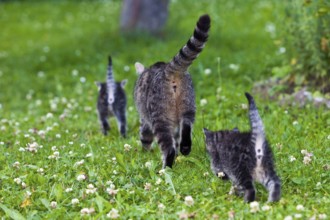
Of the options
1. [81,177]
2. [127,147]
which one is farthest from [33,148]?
[81,177]

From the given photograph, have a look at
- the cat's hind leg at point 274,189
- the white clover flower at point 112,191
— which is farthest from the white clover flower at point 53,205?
the cat's hind leg at point 274,189

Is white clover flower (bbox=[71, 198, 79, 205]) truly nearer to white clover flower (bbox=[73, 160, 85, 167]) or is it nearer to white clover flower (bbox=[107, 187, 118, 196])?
white clover flower (bbox=[107, 187, 118, 196])

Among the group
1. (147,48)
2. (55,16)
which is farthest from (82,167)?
(55,16)

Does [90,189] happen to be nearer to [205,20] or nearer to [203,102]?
[205,20]

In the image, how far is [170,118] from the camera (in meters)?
7.27

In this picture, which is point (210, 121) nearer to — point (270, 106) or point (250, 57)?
point (270, 106)

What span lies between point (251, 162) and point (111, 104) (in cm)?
424

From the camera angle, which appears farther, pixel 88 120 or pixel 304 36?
pixel 88 120

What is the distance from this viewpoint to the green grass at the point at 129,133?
19.8 ft

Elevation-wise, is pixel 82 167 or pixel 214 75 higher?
pixel 214 75

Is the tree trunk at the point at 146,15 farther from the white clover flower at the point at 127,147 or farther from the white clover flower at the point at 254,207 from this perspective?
the white clover flower at the point at 254,207

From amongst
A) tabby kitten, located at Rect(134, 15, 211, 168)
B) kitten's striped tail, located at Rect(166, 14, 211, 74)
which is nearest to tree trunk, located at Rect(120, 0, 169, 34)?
tabby kitten, located at Rect(134, 15, 211, 168)

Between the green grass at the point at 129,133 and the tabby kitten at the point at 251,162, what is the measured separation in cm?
14

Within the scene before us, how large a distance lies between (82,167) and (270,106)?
3.67m
